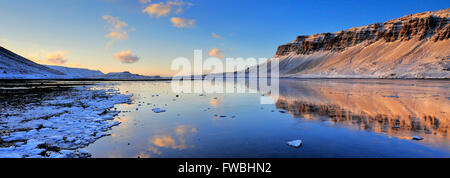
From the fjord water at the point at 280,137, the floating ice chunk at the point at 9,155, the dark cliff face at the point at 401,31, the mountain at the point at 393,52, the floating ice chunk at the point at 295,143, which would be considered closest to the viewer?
the floating ice chunk at the point at 9,155

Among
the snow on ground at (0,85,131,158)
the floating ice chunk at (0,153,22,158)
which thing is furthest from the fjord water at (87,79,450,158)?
the floating ice chunk at (0,153,22,158)

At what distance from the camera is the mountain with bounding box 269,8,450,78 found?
96125 mm

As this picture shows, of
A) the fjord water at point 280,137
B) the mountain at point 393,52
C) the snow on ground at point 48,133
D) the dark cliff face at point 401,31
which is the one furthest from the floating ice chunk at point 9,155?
the dark cliff face at point 401,31

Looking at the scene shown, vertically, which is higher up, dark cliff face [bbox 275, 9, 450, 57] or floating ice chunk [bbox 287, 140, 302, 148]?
dark cliff face [bbox 275, 9, 450, 57]

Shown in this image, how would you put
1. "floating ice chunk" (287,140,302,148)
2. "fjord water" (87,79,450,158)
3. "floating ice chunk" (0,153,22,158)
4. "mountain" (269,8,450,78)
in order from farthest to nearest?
"mountain" (269,8,450,78) → "floating ice chunk" (287,140,302,148) → "fjord water" (87,79,450,158) → "floating ice chunk" (0,153,22,158)

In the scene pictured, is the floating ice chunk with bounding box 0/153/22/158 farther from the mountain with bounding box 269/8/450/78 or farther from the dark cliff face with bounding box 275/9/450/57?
the dark cliff face with bounding box 275/9/450/57

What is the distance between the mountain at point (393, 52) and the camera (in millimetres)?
96125

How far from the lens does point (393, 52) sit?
4798 inches

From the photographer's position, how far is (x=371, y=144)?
686cm

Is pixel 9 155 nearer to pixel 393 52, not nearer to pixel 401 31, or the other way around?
pixel 393 52

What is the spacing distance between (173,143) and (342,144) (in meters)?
5.68

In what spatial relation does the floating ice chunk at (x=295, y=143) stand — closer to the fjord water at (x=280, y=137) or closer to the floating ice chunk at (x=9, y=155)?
the fjord water at (x=280, y=137)
